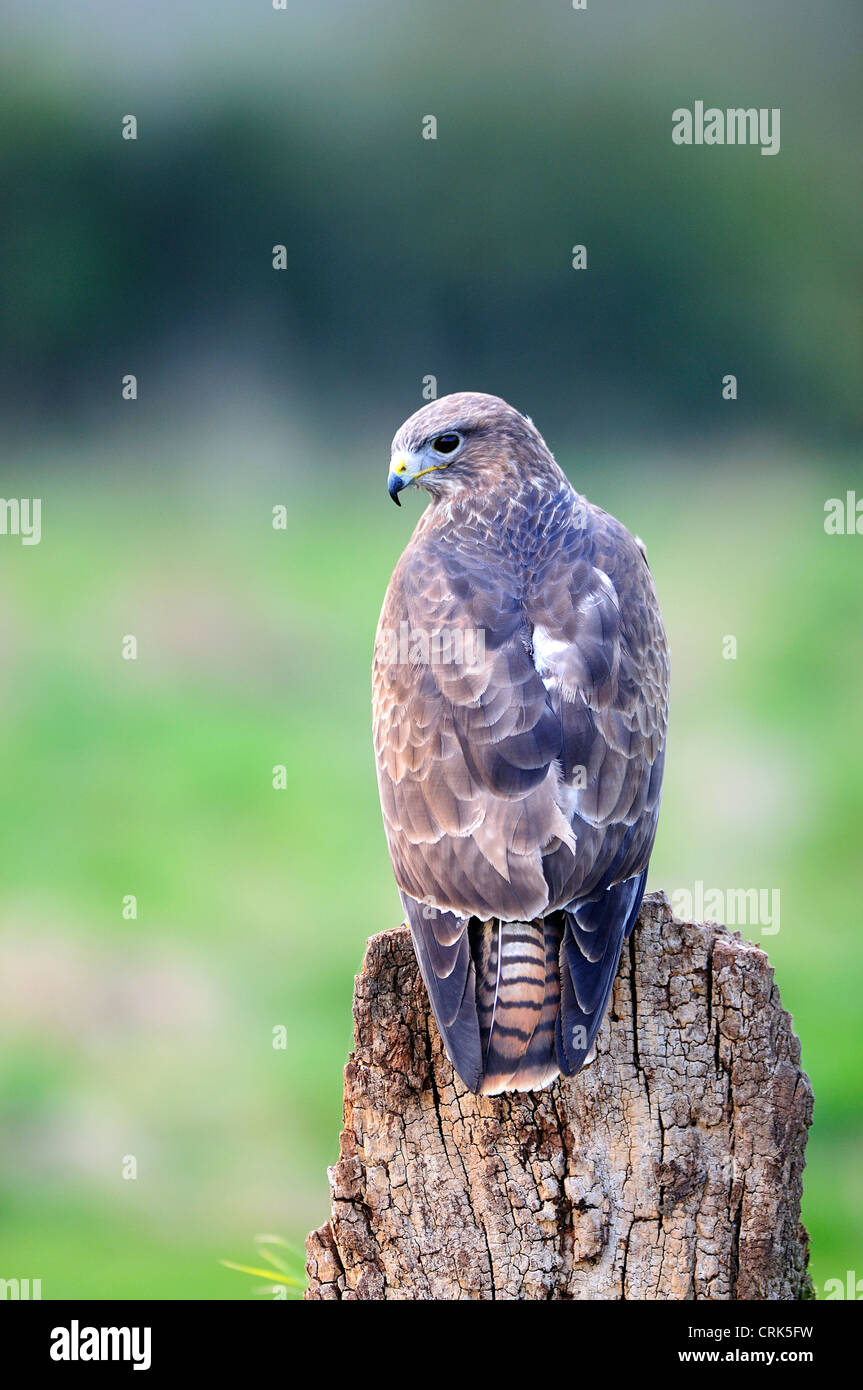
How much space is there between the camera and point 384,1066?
215cm

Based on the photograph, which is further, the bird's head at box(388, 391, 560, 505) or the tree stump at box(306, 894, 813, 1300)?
the bird's head at box(388, 391, 560, 505)

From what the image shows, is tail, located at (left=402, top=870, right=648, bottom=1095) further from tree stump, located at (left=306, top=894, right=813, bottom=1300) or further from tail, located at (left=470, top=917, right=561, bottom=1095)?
tree stump, located at (left=306, top=894, right=813, bottom=1300)

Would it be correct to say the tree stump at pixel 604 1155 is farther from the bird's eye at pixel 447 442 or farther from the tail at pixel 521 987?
the bird's eye at pixel 447 442

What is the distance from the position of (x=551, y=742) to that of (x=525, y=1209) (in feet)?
2.36

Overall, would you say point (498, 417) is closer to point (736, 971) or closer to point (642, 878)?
point (642, 878)

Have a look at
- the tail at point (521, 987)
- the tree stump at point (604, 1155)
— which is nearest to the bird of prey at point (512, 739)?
the tail at point (521, 987)

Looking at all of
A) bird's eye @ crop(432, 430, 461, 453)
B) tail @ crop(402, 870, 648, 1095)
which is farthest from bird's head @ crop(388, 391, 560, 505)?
tail @ crop(402, 870, 648, 1095)

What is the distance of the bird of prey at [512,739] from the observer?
205 cm

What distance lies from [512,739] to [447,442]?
2.55 ft

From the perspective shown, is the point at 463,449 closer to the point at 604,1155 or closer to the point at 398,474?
the point at 398,474

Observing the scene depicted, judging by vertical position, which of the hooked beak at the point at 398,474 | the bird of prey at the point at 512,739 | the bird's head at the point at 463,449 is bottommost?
the bird of prey at the point at 512,739

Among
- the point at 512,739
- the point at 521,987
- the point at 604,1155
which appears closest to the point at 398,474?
the point at 512,739

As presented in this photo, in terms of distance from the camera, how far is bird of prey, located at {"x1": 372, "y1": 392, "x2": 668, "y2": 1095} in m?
2.05

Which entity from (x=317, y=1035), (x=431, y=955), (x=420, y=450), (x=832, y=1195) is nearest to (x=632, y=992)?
(x=431, y=955)
